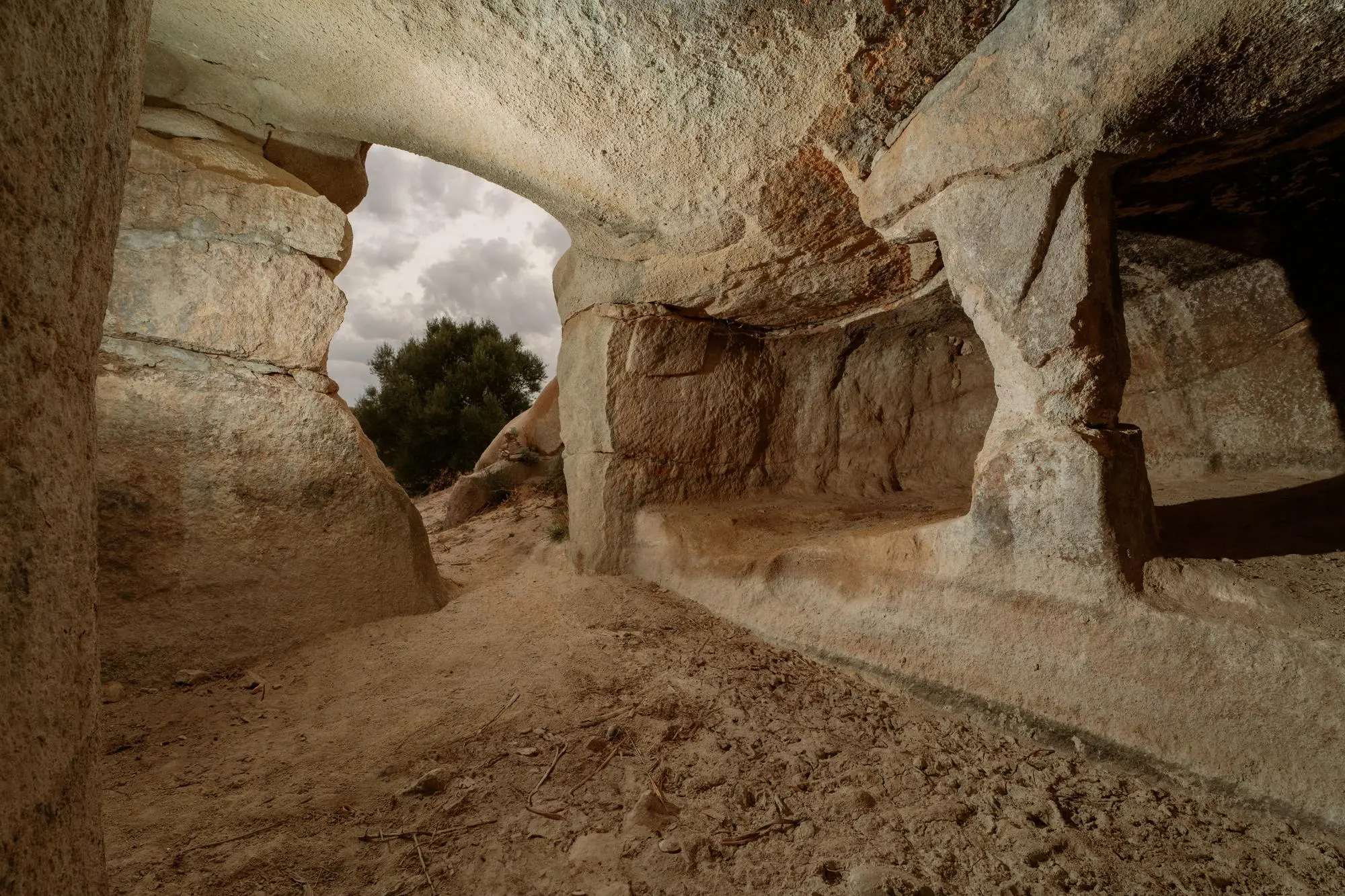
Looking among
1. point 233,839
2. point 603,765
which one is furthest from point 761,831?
point 233,839

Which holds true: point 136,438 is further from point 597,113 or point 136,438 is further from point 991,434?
point 991,434

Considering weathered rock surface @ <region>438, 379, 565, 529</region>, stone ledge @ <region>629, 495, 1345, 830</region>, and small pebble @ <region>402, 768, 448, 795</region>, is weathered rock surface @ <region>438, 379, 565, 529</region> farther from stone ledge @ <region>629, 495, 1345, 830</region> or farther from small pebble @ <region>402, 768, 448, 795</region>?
small pebble @ <region>402, 768, 448, 795</region>

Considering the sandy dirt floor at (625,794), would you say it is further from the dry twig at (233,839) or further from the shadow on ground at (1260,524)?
the shadow on ground at (1260,524)

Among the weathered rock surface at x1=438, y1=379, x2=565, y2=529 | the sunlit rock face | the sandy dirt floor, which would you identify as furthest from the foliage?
the sandy dirt floor

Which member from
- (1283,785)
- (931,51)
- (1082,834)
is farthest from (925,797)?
(931,51)

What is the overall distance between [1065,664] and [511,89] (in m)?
2.51

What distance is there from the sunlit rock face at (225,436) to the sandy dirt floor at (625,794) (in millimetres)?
261

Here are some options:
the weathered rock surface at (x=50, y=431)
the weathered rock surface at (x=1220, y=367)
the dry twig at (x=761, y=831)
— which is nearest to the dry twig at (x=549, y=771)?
the dry twig at (x=761, y=831)

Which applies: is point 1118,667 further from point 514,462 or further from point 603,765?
point 514,462

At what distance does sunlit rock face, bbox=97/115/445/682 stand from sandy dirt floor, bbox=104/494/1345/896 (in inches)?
10.3

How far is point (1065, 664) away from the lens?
159 centimetres

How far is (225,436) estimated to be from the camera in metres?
2.24

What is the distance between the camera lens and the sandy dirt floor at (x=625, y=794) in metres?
1.16

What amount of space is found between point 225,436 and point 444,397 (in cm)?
779
